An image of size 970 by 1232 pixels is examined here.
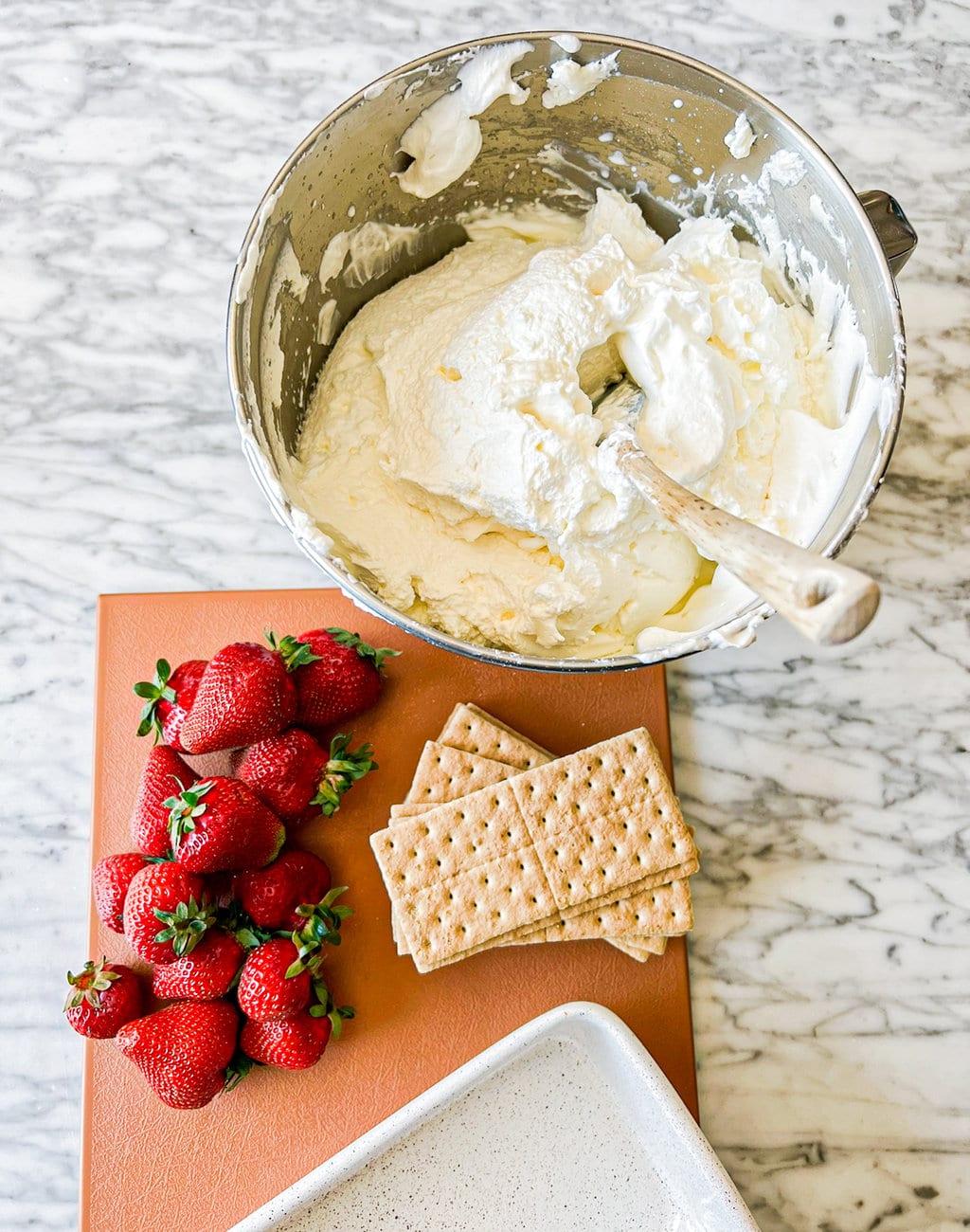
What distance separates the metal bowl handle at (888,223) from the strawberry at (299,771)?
709mm

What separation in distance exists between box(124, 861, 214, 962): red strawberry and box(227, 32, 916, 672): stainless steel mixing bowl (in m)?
0.38

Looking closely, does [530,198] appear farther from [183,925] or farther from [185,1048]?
[185,1048]

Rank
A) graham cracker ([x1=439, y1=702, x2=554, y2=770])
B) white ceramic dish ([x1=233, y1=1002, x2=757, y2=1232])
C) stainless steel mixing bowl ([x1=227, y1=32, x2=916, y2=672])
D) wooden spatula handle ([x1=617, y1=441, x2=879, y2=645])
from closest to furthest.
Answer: wooden spatula handle ([x1=617, y1=441, x2=879, y2=645]) < stainless steel mixing bowl ([x1=227, y1=32, x2=916, y2=672]) < white ceramic dish ([x1=233, y1=1002, x2=757, y2=1232]) < graham cracker ([x1=439, y1=702, x2=554, y2=770])

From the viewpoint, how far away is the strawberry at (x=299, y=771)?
3.62ft

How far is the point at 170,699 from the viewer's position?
1135 mm

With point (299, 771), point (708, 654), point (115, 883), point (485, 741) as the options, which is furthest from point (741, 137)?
point (115, 883)

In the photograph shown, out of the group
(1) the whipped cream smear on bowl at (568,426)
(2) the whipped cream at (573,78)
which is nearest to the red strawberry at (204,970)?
(1) the whipped cream smear on bowl at (568,426)

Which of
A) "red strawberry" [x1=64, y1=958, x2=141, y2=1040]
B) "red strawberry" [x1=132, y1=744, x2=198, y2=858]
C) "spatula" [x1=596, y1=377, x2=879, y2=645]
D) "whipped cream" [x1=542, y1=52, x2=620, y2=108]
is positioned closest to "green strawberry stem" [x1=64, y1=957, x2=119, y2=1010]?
"red strawberry" [x1=64, y1=958, x2=141, y2=1040]

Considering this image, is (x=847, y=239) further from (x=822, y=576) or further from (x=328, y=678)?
(x=328, y=678)

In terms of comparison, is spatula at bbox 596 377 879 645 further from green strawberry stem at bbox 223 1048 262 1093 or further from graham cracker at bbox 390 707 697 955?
green strawberry stem at bbox 223 1048 262 1093

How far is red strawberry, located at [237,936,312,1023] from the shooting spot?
3.48 ft

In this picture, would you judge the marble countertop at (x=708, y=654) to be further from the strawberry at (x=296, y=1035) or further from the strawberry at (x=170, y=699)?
the strawberry at (x=296, y=1035)

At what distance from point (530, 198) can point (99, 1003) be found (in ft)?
3.18

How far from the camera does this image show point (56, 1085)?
46.3 inches
